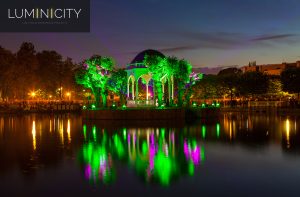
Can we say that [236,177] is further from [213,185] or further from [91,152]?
[91,152]

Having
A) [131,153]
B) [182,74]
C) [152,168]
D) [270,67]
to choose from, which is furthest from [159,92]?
[270,67]

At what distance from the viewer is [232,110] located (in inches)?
2559

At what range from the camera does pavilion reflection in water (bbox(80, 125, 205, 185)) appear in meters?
12.6

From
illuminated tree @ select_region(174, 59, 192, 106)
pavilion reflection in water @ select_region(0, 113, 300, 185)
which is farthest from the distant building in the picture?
pavilion reflection in water @ select_region(0, 113, 300, 185)

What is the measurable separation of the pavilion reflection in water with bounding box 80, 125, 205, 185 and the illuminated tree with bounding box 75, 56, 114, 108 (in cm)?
2366

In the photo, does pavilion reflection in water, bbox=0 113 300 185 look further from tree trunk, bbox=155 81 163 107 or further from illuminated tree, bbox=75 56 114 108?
illuminated tree, bbox=75 56 114 108

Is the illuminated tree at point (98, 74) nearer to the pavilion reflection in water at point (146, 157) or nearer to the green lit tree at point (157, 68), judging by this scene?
the green lit tree at point (157, 68)

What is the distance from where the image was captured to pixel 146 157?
15797mm

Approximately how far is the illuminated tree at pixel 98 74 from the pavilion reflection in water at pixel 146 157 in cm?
2366

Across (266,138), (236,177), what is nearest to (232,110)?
(266,138)

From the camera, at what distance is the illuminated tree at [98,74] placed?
45688mm

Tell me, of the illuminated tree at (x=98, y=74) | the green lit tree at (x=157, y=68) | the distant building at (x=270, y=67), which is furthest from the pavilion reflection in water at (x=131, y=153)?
the distant building at (x=270, y=67)

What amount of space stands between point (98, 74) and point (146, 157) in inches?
1220

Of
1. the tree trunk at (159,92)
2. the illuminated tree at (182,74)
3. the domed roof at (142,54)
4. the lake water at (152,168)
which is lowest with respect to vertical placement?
the lake water at (152,168)
